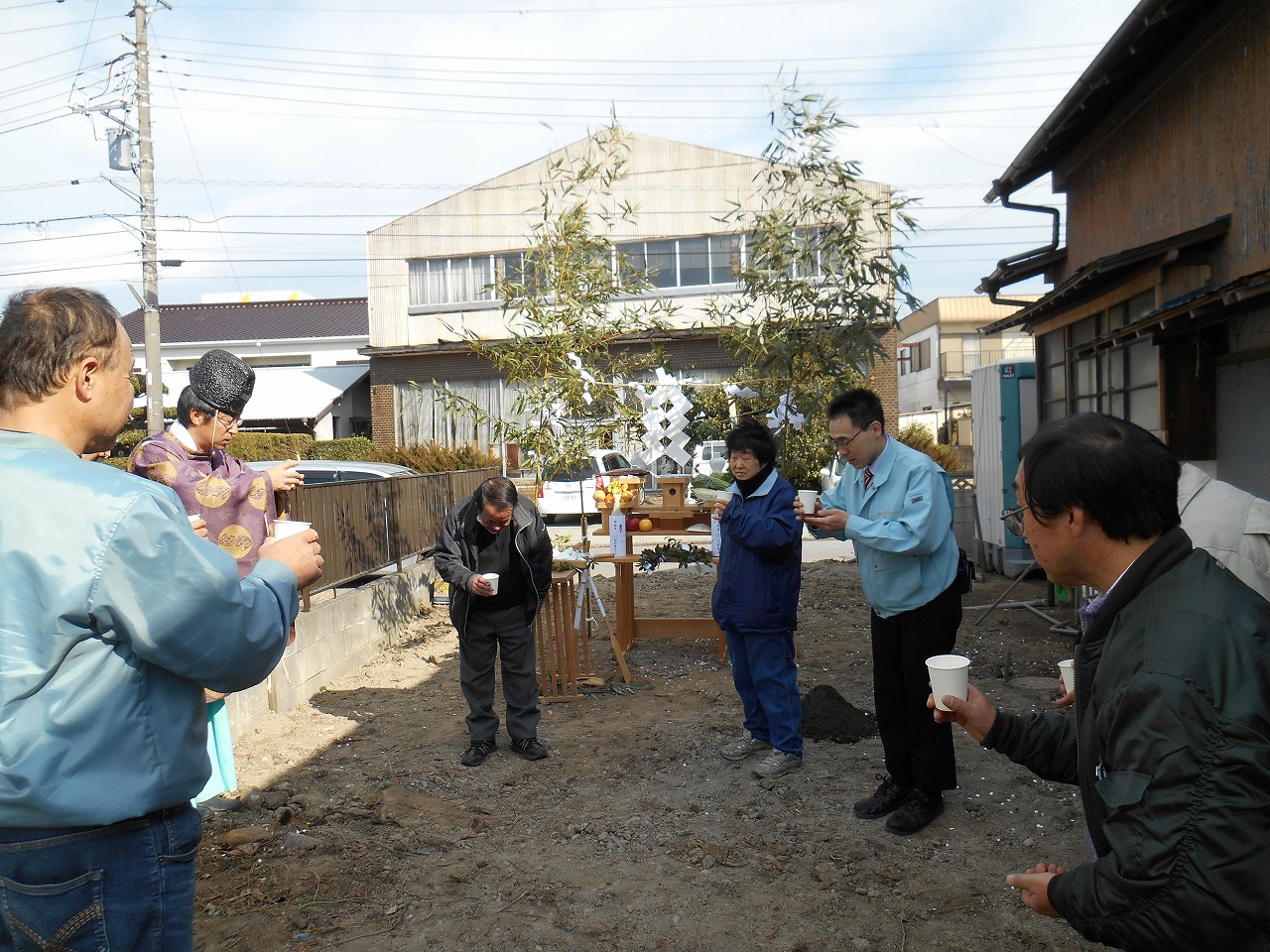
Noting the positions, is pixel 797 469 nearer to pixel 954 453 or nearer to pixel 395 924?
pixel 395 924

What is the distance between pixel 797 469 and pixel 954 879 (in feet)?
11.6

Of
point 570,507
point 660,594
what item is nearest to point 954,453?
point 570,507

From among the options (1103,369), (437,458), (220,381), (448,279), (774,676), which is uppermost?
(448,279)

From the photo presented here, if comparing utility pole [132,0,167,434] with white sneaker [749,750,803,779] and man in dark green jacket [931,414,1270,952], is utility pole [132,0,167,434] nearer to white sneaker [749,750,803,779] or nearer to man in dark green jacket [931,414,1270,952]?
white sneaker [749,750,803,779]

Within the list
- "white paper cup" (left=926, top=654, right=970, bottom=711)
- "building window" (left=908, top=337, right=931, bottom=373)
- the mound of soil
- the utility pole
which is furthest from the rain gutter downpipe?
"building window" (left=908, top=337, right=931, bottom=373)

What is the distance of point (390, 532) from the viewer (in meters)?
8.54

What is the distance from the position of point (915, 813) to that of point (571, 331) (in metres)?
4.31

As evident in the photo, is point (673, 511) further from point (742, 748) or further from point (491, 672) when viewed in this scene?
point (742, 748)

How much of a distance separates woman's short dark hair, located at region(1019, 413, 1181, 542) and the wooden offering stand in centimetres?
539

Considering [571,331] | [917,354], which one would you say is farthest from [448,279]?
[917,354]

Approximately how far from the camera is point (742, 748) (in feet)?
16.1

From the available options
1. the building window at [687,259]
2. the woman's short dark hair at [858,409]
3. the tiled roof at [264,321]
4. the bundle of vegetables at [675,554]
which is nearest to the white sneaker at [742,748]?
the woman's short dark hair at [858,409]

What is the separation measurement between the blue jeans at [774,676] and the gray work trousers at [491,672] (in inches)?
50.0

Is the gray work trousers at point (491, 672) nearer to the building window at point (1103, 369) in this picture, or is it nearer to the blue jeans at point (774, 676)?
the blue jeans at point (774, 676)
